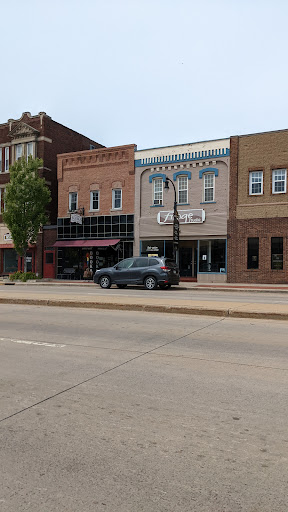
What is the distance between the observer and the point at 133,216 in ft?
99.9

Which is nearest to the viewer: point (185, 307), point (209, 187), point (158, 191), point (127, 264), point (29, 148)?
point (185, 307)

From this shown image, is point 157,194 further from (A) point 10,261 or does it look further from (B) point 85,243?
(A) point 10,261

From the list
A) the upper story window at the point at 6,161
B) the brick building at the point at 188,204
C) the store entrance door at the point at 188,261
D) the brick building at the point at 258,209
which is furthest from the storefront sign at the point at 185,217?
the upper story window at the point at 6,161

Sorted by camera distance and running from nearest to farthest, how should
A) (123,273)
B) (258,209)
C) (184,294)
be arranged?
1. (184,294)
2. (123,273)
3. (258,209)

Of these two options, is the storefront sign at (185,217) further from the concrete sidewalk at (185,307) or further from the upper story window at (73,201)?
the concrete sidewalk at (185,307)

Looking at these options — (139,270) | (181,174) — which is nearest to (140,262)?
(139,270)

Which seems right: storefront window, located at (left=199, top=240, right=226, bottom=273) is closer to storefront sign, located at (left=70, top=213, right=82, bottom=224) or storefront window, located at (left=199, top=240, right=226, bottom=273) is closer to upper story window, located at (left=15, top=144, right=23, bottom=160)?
storefront sign, located at (left=70, top=213, right=82, bottom=224)

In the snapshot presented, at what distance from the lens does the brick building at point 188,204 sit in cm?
2762

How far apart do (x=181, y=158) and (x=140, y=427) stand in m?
26.4

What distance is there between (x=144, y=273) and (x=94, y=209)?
11623mm

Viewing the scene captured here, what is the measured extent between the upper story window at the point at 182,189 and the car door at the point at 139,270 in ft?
26.3

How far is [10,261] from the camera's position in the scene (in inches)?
1441

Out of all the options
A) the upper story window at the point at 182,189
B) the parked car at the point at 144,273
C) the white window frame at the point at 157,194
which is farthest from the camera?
the white window frame at the point at 157,194

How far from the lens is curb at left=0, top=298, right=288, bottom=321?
10.5 m
